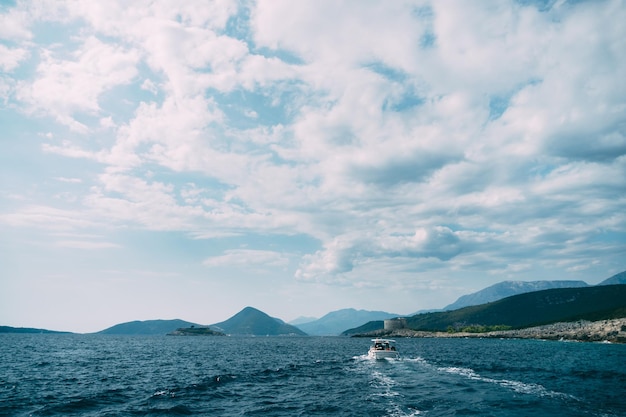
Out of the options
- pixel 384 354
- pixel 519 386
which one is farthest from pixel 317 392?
pixel 384 354

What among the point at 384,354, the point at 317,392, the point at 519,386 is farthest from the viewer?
the point at 384,354

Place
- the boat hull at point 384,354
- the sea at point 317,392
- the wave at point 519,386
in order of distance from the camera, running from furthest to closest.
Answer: the boat hull at point 384,354 → the wave at point 519,386 → the sea at point 317,392

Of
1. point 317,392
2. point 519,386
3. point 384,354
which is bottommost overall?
point 519,386

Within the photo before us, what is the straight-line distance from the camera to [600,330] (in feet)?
618

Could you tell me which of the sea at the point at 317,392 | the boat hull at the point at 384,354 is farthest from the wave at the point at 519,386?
the boat hull at the point at 384,354

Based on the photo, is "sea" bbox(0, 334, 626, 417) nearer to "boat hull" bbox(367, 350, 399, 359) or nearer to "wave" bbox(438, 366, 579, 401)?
"wave" bbox(438, 366, 579, 401)

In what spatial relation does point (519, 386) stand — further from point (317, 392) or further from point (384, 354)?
point (384, 354)

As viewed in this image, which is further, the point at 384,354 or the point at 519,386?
the point at 384,354

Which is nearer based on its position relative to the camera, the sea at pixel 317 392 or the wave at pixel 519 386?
the sea at pixel 317 392

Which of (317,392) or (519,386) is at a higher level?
(317,392)

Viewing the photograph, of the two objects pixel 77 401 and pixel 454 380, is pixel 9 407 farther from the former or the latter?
pixel 454 380

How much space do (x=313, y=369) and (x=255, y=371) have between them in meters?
13.0

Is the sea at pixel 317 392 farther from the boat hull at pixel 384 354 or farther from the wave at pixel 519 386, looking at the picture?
the boat hull at pixel 384 354

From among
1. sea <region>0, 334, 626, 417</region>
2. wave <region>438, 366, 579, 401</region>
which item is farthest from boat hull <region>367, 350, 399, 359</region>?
wave <region>438, 366, 579, 401</region>
